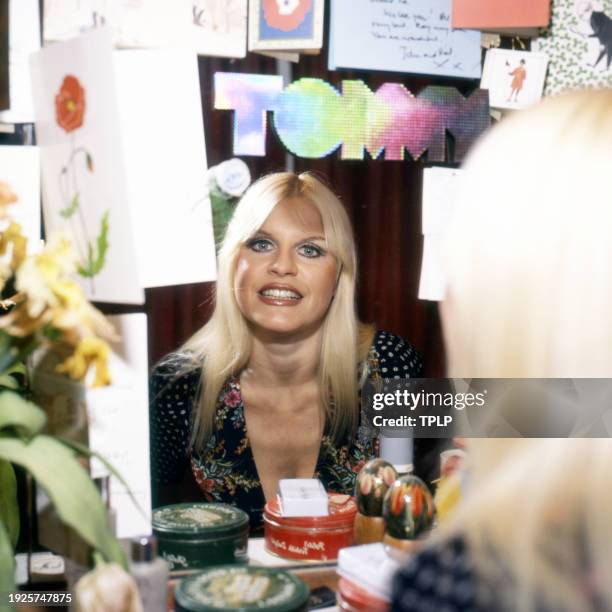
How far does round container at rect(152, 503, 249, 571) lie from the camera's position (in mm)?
933

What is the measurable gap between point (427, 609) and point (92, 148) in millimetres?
A: 566

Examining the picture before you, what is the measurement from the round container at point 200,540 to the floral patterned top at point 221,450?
51 centimetres

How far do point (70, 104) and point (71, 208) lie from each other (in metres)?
0.11

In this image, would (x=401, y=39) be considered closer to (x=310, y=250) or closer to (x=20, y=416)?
(x=310, y=250)

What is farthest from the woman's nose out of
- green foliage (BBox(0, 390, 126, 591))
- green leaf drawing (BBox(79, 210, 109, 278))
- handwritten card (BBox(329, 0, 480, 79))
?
green foliage (BBox(0, 390, 126, 591))

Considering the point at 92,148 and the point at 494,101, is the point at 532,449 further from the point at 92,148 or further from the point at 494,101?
the point at 494,101

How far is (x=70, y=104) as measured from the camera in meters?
0.85

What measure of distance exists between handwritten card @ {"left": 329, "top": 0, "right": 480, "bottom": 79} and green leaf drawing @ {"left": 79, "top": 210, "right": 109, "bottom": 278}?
1.68 ft

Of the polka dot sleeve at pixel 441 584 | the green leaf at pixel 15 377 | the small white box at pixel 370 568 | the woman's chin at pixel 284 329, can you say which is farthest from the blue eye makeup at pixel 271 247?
the polka dot sleeve at pixel 441 584

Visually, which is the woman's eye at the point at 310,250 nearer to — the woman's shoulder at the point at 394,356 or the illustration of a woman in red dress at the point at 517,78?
the woman's shoulder at the point at 394,356

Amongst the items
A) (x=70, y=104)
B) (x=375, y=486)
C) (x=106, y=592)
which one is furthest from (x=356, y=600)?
(x=70, y=104)

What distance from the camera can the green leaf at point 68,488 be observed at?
70 cm

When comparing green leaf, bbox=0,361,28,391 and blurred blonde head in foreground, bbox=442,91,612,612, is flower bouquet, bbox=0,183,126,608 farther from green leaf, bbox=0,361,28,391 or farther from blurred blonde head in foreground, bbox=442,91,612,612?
blurred blonde head in foreground, bbox=442,91,612,612

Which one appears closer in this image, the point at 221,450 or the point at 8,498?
the point at 8,498
